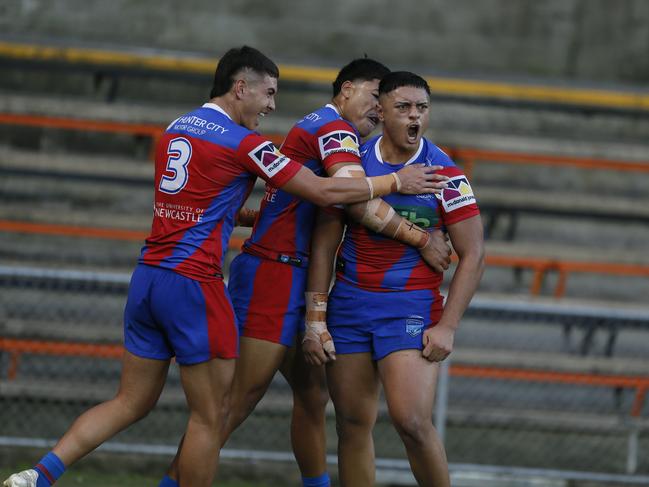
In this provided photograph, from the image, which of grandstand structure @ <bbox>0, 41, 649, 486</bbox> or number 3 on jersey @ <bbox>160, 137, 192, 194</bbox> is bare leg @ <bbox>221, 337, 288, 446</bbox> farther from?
grandstand structure @ <bbox>0, 41, 649, 486</bbox>

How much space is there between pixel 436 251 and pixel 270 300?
2.49 feet

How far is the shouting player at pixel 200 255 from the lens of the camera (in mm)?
4359

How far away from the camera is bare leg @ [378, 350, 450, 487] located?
14.4ft

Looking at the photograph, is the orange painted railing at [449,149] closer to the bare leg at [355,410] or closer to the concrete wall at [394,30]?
the concrete wall at [394,30]

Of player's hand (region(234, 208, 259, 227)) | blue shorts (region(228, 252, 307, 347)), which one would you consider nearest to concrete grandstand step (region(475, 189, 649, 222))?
player's hand (region(234, 208, 259, 227))

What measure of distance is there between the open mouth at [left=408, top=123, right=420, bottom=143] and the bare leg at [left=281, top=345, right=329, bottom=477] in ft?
3.53

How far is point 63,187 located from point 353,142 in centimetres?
594

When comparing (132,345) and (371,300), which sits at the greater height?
(371,300)

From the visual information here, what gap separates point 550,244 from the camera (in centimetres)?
1009

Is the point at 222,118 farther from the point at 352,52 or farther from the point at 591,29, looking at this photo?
the point at 591,29

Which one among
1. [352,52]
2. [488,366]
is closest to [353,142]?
[488,366]

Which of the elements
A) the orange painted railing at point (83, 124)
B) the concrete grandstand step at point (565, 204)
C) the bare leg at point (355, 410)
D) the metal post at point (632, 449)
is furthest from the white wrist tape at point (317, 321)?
the concrete grandstand step at point (565, 204)

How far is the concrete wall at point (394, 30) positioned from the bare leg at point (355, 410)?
7.06m

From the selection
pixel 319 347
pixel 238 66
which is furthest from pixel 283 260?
pixel 238 66
